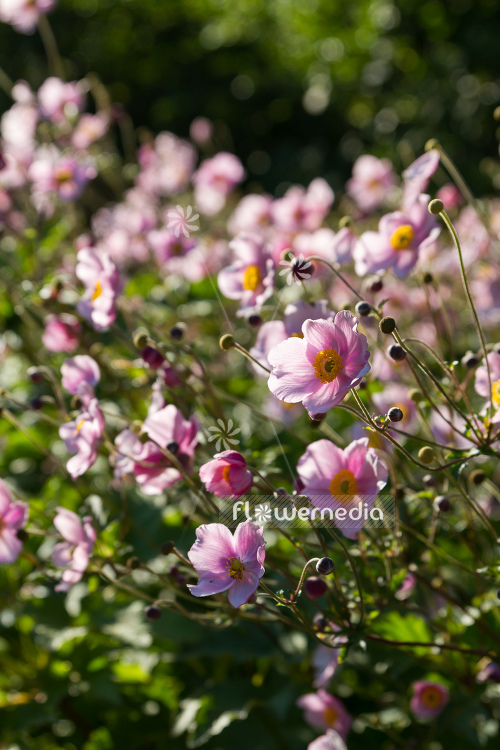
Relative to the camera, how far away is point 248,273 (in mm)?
1491

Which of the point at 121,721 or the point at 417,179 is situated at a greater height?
the point at 417,179

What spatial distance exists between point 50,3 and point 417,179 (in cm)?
196

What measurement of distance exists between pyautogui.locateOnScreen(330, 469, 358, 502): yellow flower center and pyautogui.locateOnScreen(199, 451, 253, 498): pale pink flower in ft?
0.48

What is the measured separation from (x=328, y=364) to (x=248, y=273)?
0.52 metres

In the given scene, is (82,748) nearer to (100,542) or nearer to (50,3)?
(100,542)

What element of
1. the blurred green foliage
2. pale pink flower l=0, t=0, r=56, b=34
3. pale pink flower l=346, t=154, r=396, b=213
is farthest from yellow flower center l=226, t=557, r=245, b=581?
the blurred green foliage

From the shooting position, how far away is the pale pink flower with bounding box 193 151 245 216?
112 inches

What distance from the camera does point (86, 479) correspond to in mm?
1975

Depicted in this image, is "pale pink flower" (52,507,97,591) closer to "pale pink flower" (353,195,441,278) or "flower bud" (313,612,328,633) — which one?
"flower bud" (313,612,328,633)

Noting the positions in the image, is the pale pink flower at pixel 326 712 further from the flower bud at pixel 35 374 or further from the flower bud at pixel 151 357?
the flower bud at pixel 35 374

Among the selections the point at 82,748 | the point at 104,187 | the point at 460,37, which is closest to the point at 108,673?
the point at 82,748

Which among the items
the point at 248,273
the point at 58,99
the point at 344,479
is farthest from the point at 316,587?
the point at 58,99

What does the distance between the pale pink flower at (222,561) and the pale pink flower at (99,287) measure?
0.55 m

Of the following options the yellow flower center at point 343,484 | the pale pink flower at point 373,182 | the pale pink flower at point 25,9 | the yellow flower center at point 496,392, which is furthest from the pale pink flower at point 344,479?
the pale pink flower at point 25,9
